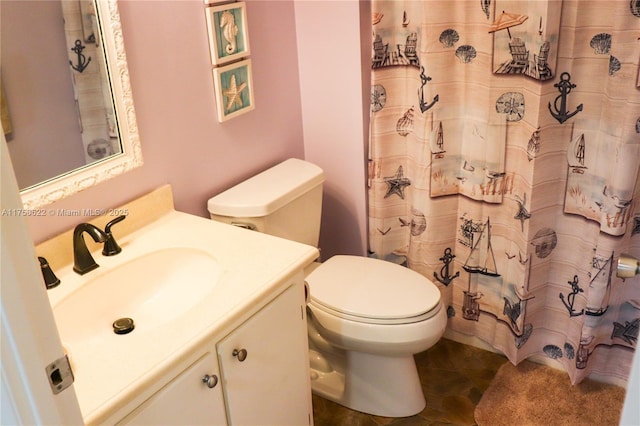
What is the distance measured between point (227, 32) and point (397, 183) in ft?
2.78

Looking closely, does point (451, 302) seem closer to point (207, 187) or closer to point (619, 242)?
point (619, 242)

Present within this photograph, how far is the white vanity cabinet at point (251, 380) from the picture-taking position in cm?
140

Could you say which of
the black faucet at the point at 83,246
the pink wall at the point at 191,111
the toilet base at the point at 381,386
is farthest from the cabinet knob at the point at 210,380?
the toilet base at the point at 381,386

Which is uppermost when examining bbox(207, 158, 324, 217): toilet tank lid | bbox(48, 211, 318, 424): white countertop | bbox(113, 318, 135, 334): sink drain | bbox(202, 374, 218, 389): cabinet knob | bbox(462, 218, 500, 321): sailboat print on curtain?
bbox(207, 158, 324, 217): toilet tank lid

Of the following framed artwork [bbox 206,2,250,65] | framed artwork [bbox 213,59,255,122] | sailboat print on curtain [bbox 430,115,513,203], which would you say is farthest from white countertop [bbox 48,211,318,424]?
sailboat print on curtain [bbox 430,115,513,203]

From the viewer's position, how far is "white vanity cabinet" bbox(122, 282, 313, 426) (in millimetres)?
1402

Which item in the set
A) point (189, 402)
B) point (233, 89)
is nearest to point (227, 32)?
point (233, 89)

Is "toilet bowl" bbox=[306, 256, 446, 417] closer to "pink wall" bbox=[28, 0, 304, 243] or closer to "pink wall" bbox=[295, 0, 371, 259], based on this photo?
"pink wall" bbox=[295, 0, 371, 259]

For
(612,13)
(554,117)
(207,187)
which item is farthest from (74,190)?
(612,13)

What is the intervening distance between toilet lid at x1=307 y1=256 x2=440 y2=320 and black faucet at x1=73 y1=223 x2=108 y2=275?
0.75m

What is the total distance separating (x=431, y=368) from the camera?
2.48 metres

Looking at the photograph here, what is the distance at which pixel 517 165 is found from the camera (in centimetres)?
217

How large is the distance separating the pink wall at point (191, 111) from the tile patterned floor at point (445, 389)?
2.85 ft

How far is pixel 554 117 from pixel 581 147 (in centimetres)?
13
